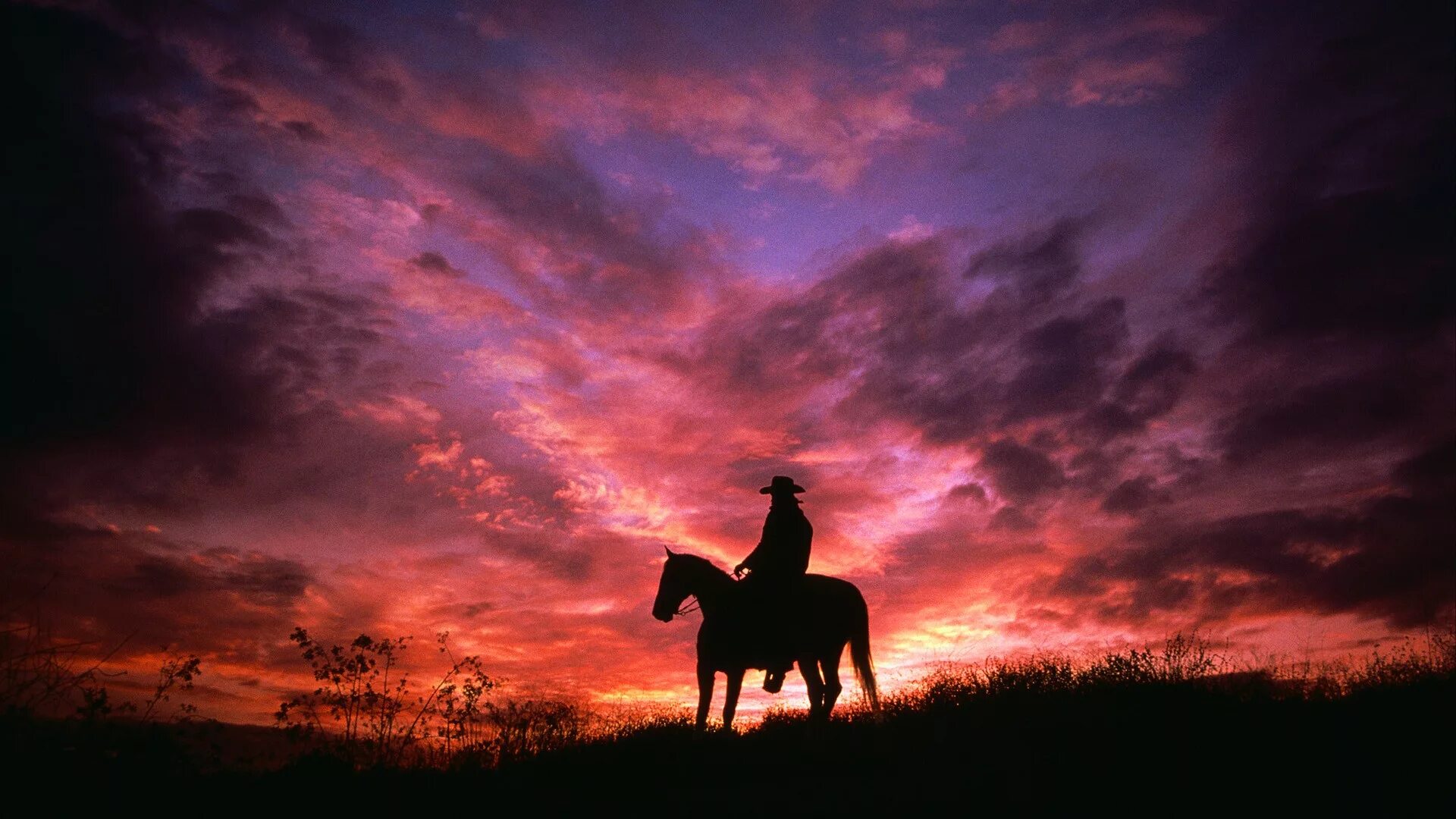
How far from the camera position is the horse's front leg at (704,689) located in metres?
10.7

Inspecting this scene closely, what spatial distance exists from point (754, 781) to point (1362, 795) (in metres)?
5.15

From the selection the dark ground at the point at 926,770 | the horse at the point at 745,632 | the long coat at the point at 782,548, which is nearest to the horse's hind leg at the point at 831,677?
the horse at the point at 745,632

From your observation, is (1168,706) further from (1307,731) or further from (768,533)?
(768,533)

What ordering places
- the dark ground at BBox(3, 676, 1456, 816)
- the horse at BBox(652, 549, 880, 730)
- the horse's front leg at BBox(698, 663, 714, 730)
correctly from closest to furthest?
the dark ground at BBox(3, 676, 1456, 816) → the horse's front leg at BBox(698, 663, 714, 730) → the horse at BBox(652, 549, 880, 730)

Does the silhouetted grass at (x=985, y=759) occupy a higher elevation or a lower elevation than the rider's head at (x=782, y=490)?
lower

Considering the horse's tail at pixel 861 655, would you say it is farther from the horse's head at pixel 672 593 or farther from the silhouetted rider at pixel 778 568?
the horse's head at pixel 672 593

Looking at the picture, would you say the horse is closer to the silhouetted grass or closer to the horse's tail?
the horse's tail

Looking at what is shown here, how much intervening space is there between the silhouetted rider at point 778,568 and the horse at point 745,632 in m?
0.21

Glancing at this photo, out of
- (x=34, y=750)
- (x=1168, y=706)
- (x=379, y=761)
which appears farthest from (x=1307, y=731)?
(x=34, y=750)

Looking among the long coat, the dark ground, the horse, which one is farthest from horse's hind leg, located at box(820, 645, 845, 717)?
the dark ground

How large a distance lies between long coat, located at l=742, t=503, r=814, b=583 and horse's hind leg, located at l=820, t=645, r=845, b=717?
1.54 meters

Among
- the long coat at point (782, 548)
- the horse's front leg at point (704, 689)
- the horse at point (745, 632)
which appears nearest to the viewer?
the horse's front leg at point (704, 689)

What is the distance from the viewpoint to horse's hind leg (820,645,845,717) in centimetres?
1212

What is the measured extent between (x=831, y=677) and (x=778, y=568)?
218 centimetres
